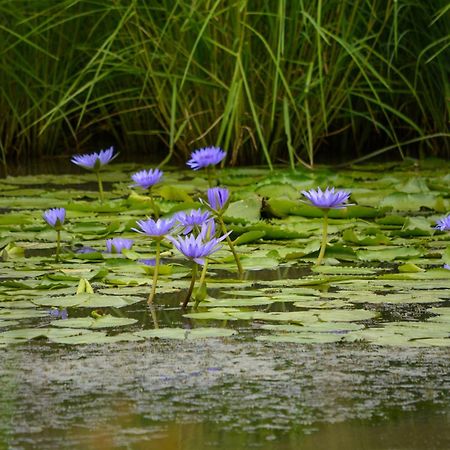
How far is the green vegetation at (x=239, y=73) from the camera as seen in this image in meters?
4.11

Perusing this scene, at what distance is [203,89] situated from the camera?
4.40 metres

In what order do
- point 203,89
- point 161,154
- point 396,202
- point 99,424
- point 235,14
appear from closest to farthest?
point 99,424
point 396,202
point 235,14
point 203,89
point 161,154

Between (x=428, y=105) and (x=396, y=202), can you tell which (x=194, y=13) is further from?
(x=396, y=202)

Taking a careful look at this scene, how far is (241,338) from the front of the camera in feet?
5.89

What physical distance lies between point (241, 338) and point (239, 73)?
2.51 m

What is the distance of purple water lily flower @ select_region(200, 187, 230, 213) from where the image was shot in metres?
2.25

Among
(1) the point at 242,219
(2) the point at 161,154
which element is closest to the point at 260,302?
(1) the point at 242,219

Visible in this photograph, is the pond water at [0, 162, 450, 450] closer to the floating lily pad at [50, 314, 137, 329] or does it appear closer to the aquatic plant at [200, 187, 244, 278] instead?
the floating lily pad at [50, 314, 137, 329]

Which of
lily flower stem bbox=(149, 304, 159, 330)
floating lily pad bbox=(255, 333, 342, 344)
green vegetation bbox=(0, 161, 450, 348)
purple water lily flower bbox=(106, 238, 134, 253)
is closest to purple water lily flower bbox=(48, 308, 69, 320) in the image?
green vegetation bbox=(0, 161, 450, 348)

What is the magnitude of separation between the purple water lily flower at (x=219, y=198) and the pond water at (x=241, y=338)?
13 centimetres

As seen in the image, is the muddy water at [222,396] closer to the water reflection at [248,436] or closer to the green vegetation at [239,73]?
the water reflection at [248,436]

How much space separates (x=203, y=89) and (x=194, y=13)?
1.05 ft

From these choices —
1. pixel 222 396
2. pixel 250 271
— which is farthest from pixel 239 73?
pixel 222 396

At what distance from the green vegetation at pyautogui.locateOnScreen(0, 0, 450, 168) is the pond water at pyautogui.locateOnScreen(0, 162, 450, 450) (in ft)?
3.59
